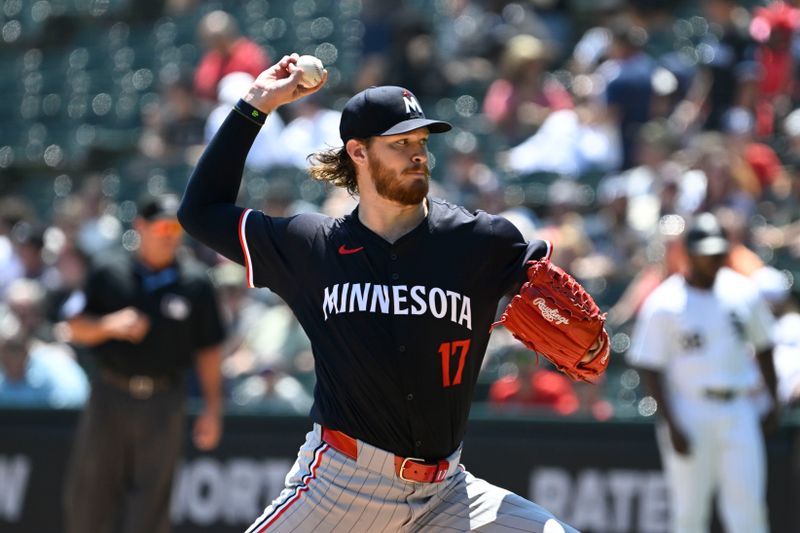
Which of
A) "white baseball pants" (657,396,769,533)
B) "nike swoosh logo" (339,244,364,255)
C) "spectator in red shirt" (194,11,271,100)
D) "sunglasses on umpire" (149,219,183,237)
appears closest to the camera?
"nike swoosh logo" (339,244,364,255)

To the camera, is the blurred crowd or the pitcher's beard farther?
the blurred crowd

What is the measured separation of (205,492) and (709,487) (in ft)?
11.1

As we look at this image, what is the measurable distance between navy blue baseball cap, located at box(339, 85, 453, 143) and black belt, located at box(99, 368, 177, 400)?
12.0 feet

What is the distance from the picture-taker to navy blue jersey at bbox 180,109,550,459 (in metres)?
4.55

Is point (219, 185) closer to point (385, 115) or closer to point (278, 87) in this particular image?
point (278, 87)

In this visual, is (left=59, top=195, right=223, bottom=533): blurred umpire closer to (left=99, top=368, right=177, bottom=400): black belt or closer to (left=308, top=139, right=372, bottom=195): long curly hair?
(left=99, top=368, right=177, bottom=400): black belt

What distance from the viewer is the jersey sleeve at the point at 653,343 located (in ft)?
26.4

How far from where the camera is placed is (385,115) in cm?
461

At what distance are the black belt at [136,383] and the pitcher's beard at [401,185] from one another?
368 centimetres

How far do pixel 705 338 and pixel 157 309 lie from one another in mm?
3139

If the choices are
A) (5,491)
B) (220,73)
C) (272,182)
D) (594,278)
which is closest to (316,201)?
(272,182)

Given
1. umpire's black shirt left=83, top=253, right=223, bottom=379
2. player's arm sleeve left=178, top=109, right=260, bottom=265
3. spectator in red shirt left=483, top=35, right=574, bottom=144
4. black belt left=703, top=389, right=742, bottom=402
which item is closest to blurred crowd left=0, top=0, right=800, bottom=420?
spectator in red shirt left=483, top=35, right=574, bottom=144

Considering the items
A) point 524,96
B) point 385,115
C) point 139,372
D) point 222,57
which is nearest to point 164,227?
point 139,372

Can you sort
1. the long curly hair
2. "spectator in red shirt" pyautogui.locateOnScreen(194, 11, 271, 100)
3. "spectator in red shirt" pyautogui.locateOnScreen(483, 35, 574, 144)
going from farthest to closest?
1. "spectator in red shirt" pyautogui.locateOnScreen(194, 11, 271, 100)
2. "spectator in red shirt" pyautogui.locateOnScreen(483, 35, 574, 144)
3. the long curly hair
